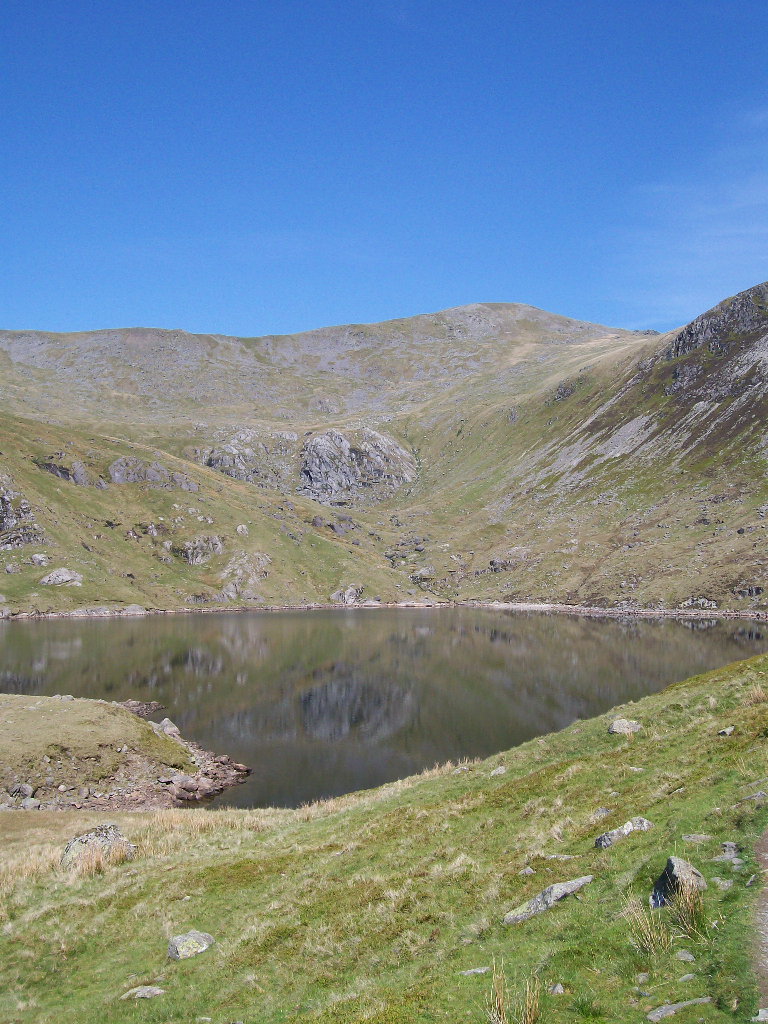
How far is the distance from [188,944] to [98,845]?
1312cm

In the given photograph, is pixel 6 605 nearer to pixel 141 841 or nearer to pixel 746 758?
pixel 141 841

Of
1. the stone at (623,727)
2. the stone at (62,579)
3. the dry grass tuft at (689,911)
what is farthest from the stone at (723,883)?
the stone at (62,579)

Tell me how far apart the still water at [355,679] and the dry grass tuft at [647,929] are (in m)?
39.0

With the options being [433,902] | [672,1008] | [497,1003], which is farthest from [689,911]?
[433,902]

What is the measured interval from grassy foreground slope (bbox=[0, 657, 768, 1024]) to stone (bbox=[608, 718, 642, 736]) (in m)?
0.62

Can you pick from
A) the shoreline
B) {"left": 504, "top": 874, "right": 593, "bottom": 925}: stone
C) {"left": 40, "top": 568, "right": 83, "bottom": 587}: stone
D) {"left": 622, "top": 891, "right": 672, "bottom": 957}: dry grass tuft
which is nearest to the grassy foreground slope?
{"left": 622, "top": 891, "right": 672, "bottom": 957}: dry grass tuft

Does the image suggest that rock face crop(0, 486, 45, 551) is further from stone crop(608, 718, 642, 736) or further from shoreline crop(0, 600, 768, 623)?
stone crop(608, 718, 642, 736)

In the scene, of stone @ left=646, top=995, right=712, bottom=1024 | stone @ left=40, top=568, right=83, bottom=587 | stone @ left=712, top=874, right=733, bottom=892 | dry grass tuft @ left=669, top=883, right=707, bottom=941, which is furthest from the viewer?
stone @ left=40, top=568, right=83, bottom=587

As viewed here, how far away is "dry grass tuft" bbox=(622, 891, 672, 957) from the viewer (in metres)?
9.64

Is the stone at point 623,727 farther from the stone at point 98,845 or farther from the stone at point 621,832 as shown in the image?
the stone at point 98,845

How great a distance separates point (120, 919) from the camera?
19.6 metres

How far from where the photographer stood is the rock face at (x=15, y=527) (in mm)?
192875

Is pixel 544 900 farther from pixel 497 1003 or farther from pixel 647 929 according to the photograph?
pixel 497 1003

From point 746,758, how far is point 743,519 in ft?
627
